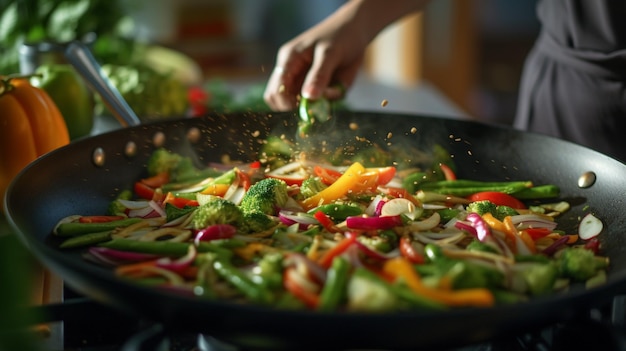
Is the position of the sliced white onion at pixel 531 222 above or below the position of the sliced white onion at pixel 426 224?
below

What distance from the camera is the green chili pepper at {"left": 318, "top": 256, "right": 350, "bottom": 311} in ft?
3.32

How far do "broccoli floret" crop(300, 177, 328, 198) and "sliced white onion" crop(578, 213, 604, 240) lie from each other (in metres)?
0.54

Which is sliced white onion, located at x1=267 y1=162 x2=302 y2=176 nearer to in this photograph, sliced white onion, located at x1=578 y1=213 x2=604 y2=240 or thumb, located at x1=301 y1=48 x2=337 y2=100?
thumb, located at x1=301 y1=48 x2=337 y2=100

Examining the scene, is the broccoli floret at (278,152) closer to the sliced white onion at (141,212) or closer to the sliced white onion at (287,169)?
the sliced white onion at (287,169)

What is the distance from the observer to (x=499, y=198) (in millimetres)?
1644

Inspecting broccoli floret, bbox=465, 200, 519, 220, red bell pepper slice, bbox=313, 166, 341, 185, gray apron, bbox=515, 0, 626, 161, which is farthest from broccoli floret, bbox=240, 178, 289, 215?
gray apron, bbox=515, 0, 626, 161

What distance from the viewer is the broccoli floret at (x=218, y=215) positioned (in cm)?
137

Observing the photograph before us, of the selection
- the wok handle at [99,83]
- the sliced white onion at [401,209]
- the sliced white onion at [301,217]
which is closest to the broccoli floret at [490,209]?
the sliced white onion at [401,209]

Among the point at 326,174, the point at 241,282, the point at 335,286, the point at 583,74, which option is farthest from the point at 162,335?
the point at 583,74

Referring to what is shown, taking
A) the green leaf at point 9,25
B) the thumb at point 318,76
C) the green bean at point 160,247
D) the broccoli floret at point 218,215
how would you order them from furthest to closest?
1. the green leaf at point 9,25
2. the thumb at point 318,76
3. the broccoli floret at point 218,215
4. the green bean at point 160,247

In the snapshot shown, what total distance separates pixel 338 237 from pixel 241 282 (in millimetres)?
273

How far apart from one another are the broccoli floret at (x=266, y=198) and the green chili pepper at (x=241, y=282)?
0.29 m

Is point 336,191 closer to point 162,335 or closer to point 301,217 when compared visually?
point 301,217

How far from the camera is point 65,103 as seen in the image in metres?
2.08
